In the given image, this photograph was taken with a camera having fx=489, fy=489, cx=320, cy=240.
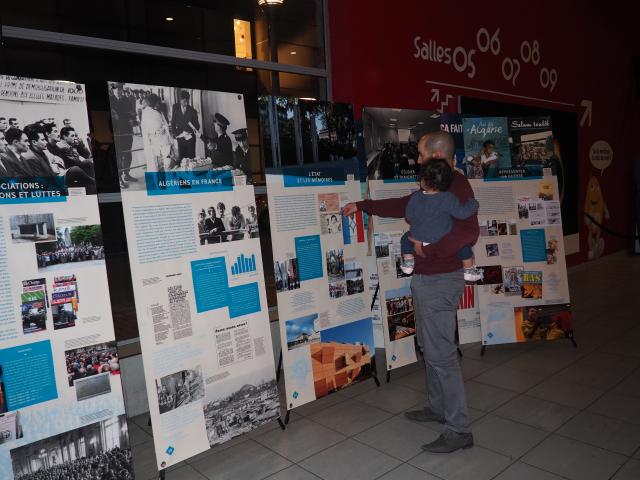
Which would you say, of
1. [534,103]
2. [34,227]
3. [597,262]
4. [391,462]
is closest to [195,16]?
[534,103]

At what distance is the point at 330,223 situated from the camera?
123 inches

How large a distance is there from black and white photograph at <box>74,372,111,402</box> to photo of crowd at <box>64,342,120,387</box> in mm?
17

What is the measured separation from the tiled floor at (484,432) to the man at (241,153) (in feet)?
5.05

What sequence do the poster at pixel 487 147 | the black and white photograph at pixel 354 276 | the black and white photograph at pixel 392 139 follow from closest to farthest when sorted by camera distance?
the black and white photograph at pixel 354 276
the black and white photograph at pixel 392 139
the poster at pixel 487 147

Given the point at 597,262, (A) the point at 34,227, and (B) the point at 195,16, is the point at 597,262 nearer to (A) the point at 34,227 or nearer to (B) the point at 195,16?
(A) the point at 34,227

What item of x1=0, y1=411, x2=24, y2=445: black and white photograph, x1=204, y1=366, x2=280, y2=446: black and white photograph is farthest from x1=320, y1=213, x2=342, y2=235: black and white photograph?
x1=0, y1=411, x2=24, y2=445: black and white photograph

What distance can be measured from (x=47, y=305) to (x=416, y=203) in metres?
1.82

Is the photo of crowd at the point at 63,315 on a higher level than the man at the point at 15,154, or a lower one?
lower

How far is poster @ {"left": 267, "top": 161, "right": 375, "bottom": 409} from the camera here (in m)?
2.89

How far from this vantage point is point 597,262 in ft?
23.8

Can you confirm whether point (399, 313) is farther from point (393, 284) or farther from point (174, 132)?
point (174, 132)

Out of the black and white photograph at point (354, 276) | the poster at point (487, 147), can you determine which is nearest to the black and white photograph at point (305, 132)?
the black and white photograph at point (354, 276)

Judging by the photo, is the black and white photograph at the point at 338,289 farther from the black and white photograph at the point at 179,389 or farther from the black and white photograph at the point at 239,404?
the black and white photograph at the point at 179,389

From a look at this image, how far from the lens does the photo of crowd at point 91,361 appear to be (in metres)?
2.12
